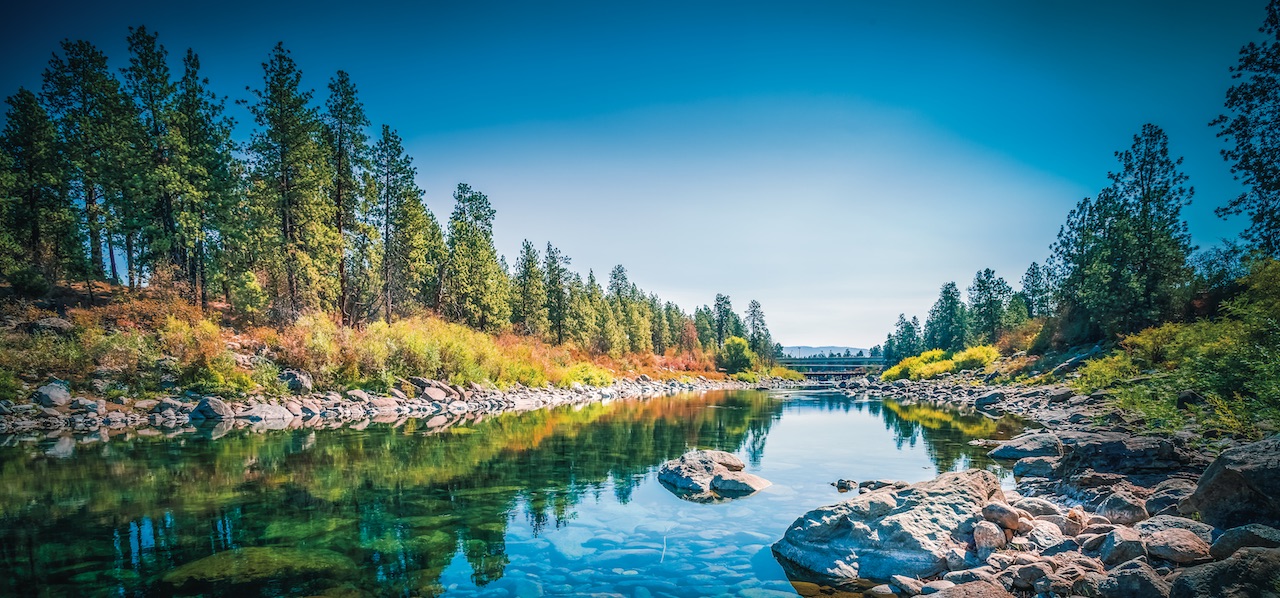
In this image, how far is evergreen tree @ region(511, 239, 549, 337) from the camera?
172ft

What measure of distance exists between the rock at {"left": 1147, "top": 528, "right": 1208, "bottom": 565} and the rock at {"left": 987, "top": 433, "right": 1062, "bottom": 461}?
27.2 feet

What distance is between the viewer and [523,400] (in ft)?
103

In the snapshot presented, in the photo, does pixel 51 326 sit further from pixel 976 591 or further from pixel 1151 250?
pixel 1151 250

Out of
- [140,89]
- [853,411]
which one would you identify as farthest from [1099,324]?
[140,89]

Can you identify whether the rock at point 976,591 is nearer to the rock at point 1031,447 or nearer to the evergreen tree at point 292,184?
the rock at point 1031,447

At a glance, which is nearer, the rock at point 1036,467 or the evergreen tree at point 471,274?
the rock at point 1036,467

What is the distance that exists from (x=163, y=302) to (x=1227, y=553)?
33.7 meters

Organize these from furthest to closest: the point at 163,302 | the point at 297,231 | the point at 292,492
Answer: the point at 297,231 → the point at 163,302 → the point at 292,492

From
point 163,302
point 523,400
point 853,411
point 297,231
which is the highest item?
point 297,231

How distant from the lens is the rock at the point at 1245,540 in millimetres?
4848

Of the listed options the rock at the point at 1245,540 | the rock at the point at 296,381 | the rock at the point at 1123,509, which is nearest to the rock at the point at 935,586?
the rock at the point at 1245,540

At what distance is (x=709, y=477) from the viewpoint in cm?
1155

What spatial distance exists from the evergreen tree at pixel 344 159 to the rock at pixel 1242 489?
33.6 m

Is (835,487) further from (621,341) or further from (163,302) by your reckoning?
(621,341)
